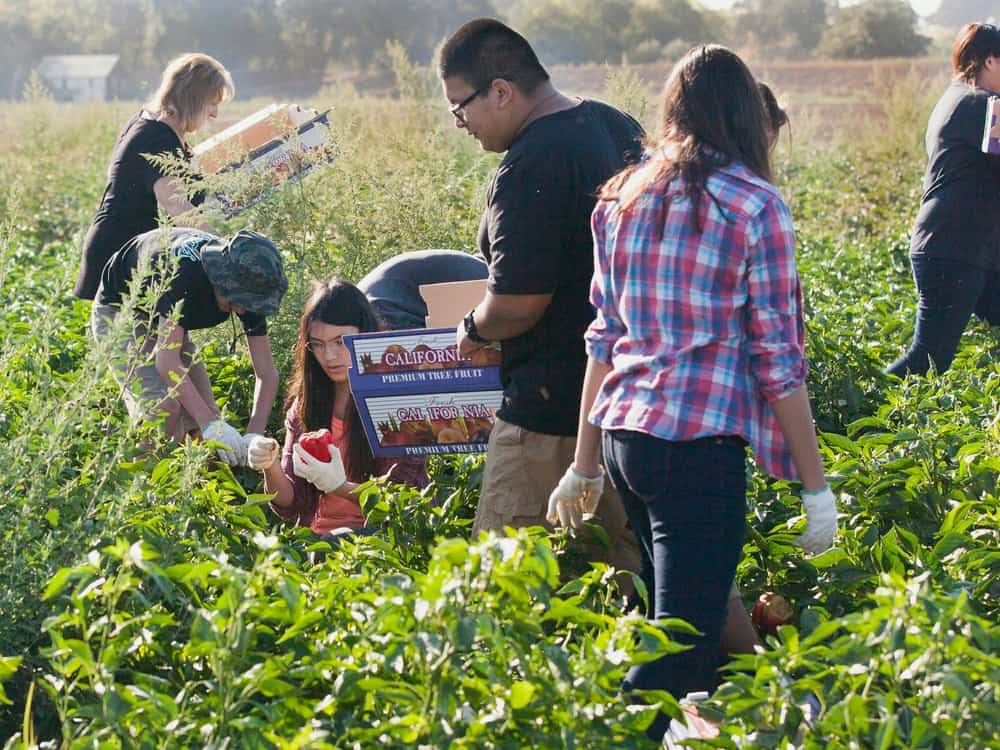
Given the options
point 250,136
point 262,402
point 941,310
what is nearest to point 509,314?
point 262,402

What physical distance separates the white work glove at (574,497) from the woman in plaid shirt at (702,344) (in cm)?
22

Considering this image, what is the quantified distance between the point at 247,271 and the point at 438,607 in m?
2.07

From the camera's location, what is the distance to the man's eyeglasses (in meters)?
3.26

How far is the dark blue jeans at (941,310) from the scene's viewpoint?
17.6 ft

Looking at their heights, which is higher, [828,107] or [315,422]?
[315,422]

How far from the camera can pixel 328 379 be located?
13.9ft

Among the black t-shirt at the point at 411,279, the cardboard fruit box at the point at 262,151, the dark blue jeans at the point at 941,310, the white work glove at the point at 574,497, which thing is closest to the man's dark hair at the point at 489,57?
the white work glove at the point at 574,497

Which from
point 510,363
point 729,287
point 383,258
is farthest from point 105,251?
point 729,287

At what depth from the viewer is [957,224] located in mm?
5414

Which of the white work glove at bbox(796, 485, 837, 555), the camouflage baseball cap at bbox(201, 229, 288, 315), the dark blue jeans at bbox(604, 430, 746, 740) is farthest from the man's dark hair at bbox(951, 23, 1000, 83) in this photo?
the dark blue jeans at bbox(604, 430, 746, 740)

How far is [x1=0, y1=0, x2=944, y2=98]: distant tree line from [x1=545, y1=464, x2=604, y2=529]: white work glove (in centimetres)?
6179

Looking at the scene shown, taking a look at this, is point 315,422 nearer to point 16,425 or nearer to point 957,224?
point 16,425

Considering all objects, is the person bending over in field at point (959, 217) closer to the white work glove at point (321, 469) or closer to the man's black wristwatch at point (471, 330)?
the white work glove at point (321, 469)

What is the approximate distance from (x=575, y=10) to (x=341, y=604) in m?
70.1
